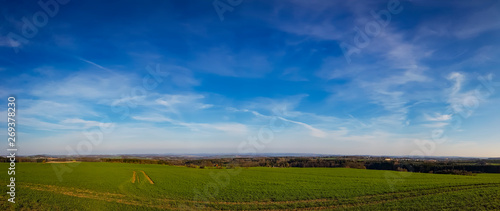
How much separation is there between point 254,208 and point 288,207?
350 centimetres

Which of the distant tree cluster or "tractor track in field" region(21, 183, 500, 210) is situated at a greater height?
"tractor track in field" region(21, 183, 500, 210)

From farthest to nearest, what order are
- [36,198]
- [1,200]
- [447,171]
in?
[447,171]
[36,198]
[1,200]

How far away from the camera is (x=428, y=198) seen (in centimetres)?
2873

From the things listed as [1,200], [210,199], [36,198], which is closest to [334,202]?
[210,199]

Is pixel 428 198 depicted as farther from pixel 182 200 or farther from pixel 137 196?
pixel 137 196

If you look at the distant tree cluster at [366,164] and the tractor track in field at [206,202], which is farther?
the distant tree cluster at [366,164]

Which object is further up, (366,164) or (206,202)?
(206,202)

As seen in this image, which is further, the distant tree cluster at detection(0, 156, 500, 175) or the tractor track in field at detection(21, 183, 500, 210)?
the distant tree cluster at detection(0, 156, 500, 175)

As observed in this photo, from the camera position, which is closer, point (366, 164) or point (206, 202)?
point (206, 202)

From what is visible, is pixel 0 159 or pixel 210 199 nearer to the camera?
pixel 210 199

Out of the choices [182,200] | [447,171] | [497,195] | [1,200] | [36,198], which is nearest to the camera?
[1,200]

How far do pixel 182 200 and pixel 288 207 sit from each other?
1180 cm

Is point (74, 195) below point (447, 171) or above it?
above

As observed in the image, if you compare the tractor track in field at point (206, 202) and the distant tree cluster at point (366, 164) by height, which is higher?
the tractor track in field at point (206, 202)
